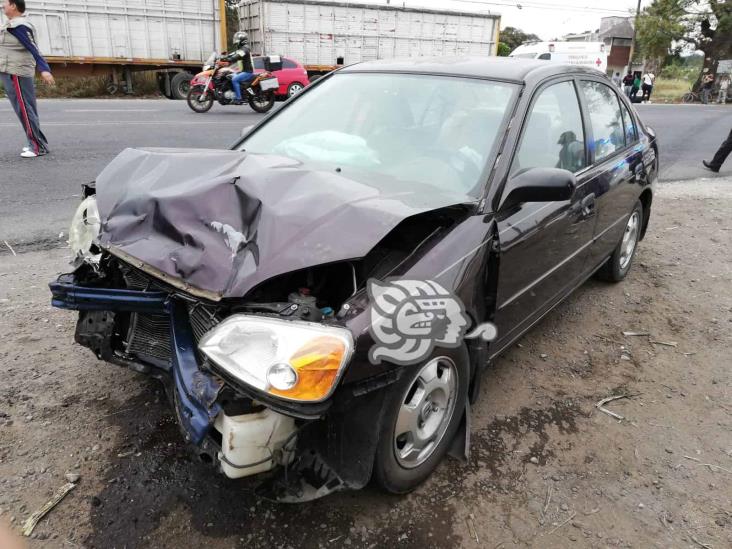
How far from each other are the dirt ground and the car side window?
3.89 ft

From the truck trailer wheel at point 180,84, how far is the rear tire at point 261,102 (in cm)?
671

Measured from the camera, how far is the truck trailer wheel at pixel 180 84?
1923 cm

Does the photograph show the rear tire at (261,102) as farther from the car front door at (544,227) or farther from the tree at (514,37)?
the tree at (514,37)

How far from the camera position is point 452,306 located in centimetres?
210

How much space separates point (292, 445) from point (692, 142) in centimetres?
1405

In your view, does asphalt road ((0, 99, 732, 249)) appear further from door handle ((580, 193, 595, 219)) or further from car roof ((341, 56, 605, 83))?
door handle ((580, 193, 595, 219))

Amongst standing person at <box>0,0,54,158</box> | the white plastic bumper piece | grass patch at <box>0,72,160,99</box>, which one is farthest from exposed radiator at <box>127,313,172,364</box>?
grass patch at <box>0,72,160,99</box>

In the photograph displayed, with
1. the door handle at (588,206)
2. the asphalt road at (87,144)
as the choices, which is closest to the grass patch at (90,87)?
the asphalt road at (87,144)

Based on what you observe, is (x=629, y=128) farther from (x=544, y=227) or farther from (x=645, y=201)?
(x=544, y=227)

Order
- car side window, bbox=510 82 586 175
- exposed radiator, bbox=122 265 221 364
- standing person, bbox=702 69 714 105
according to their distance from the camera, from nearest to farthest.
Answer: exposed radiator, bbox=122 265 221 364, car side window, bbox=510 82 586 175, standing person, bbox=702 69 714 105

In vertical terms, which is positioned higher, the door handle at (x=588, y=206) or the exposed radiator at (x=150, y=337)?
the door handle at (x=588, y=206)

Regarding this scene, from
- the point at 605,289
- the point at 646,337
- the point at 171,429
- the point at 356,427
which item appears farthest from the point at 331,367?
the point at 605,289

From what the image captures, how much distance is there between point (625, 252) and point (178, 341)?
12.5ft

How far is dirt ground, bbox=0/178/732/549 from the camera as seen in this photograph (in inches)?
81.0
